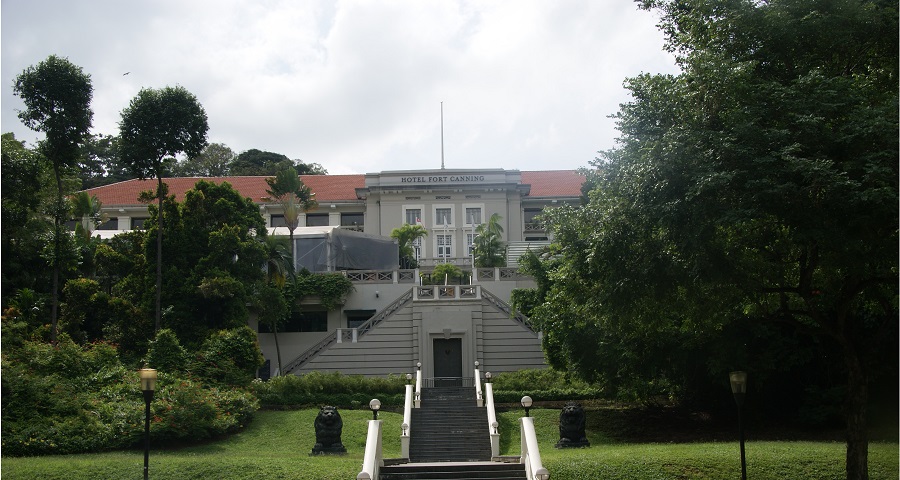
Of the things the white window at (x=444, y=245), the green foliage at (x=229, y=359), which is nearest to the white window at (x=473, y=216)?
the white window at (x=444, y=245)

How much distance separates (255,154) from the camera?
275 ft

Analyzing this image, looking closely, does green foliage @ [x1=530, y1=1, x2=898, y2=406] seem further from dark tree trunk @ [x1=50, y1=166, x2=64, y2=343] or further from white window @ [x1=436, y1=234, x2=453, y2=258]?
white window @ [x1=436, y1=234, x2=453, y2=258]

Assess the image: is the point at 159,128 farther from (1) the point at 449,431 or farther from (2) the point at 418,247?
(2) the point at 418,247

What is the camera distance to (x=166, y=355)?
30.8 meters

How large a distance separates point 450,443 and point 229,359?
9.90m

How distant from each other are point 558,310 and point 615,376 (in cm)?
507

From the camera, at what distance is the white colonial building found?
3822cm

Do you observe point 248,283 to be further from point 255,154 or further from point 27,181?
point 255,154

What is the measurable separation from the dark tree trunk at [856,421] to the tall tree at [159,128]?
78.2 feet

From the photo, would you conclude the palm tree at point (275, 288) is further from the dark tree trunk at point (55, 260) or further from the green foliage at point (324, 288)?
the dark tree trunk at point (55, 260)

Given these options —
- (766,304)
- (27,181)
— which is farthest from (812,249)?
(27,181)

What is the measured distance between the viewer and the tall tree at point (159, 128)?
34.5 metres

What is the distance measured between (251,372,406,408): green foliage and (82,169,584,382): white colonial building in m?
4.27

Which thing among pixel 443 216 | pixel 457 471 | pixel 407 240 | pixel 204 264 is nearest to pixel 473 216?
pixel 443 216
